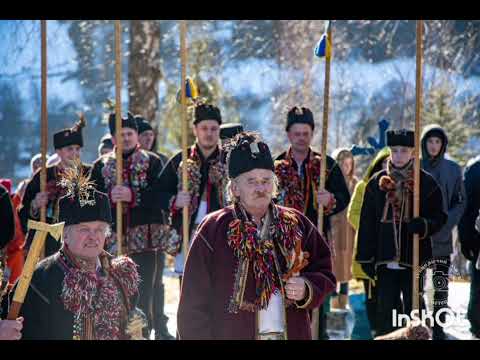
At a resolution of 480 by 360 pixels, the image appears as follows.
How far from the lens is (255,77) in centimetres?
2045

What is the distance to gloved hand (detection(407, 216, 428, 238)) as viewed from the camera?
762 centimetres

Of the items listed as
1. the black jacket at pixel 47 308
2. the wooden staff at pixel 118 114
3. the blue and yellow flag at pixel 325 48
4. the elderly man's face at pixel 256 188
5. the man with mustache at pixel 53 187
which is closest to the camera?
the black jacket at pixel 47 308

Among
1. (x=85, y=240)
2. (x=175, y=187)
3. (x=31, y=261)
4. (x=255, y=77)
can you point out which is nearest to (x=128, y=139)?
(x=175, y=187)

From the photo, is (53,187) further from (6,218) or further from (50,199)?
(6,218)

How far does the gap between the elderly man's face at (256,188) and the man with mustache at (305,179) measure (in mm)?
2713

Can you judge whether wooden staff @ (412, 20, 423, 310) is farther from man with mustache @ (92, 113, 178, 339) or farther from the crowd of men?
man with mustache @ (92, 113, 178, 339)

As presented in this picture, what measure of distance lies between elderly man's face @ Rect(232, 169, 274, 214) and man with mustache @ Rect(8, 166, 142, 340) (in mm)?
742

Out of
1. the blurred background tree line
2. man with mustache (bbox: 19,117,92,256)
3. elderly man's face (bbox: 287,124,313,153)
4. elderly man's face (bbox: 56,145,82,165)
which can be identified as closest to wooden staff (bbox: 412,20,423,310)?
elderly man's face (bbox: 287,124,313,153)

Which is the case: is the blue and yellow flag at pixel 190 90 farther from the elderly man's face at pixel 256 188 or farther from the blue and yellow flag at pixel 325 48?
the elderly man's face at pixel 256 188

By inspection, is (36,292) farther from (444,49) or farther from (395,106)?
(395,106)

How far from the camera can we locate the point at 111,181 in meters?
8.51

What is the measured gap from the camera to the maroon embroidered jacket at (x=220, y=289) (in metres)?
5.18

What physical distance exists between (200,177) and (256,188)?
9.69 feet

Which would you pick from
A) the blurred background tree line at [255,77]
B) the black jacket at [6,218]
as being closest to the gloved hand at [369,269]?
the black jacket at [6,218]
